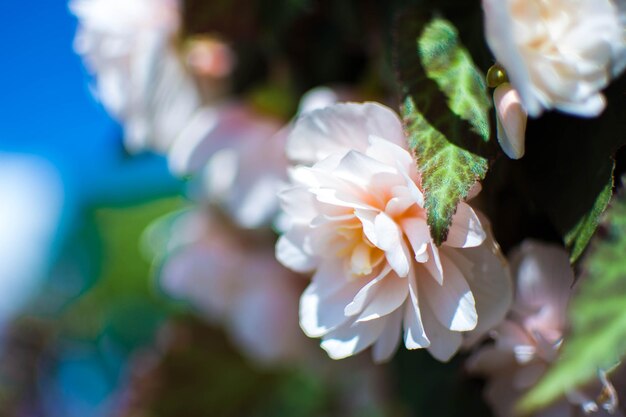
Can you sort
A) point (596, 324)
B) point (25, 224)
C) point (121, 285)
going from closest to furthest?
point (596, 324) → point (121, 285) → point (25, 224)

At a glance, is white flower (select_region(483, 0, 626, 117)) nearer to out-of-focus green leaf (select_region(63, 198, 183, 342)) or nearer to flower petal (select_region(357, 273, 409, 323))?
flower petal (select_region(357, 273, 409, 323))

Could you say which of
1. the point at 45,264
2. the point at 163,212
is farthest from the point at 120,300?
the point at 45,264

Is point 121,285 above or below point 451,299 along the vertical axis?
below

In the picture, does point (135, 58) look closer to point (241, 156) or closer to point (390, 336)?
point (241, 156)

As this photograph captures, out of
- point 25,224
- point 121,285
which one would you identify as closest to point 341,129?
point 121,285

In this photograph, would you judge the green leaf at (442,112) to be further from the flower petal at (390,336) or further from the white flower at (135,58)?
the white flower at (135,58)

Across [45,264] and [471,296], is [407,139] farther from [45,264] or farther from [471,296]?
[45,264]

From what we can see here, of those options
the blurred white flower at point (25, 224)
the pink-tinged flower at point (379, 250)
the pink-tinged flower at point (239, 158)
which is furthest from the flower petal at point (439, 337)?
the blurred white flower at point (25, 224)
